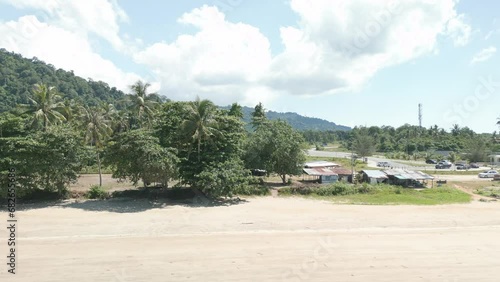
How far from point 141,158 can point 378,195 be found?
24.5 m

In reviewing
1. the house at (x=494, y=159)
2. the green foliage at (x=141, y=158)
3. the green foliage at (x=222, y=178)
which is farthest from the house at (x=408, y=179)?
the house at (x=494, y=159)

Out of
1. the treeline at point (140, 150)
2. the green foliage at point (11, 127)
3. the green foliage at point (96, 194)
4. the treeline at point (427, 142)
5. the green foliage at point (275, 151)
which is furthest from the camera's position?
the treeline at point (427, 142)

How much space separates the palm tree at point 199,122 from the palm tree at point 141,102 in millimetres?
13702

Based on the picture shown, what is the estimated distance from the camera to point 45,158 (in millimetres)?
29750

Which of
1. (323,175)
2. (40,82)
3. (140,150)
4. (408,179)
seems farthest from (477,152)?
(40,82)

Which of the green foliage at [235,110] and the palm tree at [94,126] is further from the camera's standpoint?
the green foliage at [235,110]

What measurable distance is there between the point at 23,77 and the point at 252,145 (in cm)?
14271

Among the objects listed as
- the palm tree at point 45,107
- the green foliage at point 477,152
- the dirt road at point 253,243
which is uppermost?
the palm tree at point 45,107

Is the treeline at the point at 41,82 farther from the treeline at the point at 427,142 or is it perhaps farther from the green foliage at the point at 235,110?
the treeline at the point at 427,142

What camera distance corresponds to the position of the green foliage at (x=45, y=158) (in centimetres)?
2870

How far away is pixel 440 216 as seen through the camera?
1120 inches

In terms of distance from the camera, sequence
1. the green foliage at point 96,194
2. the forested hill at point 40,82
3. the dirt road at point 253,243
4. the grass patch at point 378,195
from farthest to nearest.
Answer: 1. the forested hill at point 40,82
2. the grass patch at point 378,195
3. the green foliage at point 96,194
4. the dirt road at point 253,243

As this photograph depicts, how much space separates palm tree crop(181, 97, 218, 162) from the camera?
3300 cm

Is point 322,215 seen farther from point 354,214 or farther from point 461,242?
point 461,242
